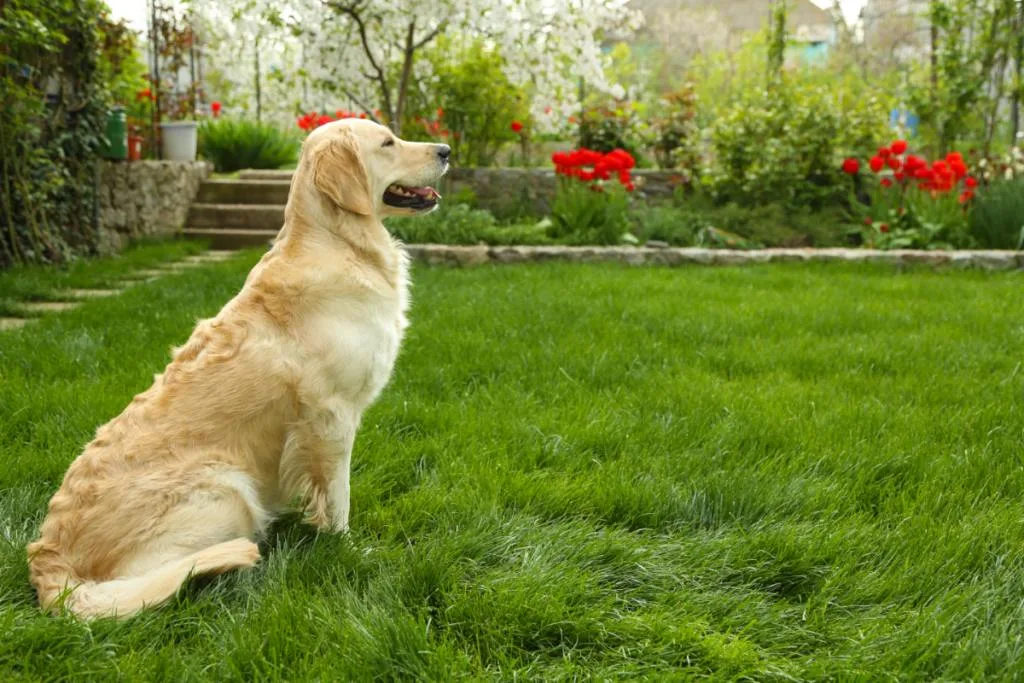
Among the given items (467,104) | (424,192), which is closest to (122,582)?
(424,192)

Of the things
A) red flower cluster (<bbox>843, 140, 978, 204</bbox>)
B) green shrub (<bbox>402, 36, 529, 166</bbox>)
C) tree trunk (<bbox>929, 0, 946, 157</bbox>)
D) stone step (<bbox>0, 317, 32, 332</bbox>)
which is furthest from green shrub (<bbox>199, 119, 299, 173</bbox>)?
tree trunk (<bbox>929, 0, 946, 157</bbox>)

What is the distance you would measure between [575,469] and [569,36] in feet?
27.8

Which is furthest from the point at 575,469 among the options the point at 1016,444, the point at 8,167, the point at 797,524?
the point at 8,167

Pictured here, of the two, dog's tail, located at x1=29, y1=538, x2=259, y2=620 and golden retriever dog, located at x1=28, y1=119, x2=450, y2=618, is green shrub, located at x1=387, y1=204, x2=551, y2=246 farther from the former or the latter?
dog's tail, located at x1=29, y1=538, x2=259, y2=620

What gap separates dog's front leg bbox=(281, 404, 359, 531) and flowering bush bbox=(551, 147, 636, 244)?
20.4 feet

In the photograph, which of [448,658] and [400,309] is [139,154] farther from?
[448,658]

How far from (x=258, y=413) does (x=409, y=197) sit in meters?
0.96

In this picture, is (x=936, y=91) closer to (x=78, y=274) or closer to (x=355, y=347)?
(x=78, y=274)

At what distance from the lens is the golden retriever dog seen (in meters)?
2.11

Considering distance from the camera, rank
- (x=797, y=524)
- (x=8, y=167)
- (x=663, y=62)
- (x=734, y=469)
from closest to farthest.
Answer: (x=797, y=524) < (x=734, y=469) < (x=8, y=167) < (x=663, y=62)

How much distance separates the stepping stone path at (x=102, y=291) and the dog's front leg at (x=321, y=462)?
3.40 meters

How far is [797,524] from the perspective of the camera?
102 inches

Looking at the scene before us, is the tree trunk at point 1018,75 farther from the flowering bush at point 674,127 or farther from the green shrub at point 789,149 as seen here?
the flowering bush at point 674,127

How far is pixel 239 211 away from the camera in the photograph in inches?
404
